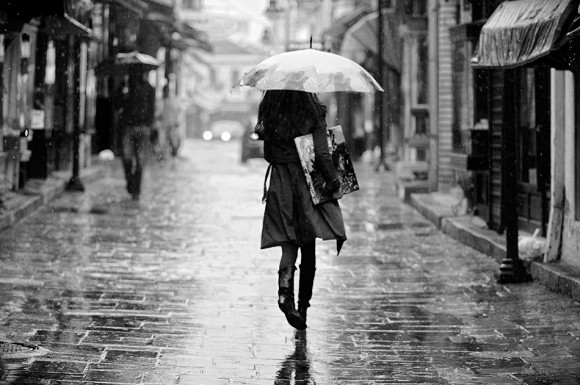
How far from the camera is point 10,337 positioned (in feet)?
26.0

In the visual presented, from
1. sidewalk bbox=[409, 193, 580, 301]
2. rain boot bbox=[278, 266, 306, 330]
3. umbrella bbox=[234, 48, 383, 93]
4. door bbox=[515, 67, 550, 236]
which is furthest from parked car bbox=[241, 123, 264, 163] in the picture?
rain boot bbox=[278, 266, 306, 330]

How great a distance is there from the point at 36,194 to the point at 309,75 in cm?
1078

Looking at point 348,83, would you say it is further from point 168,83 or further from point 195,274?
point 168,83

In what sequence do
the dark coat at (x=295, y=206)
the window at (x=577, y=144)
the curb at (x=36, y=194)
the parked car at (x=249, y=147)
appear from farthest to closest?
the parked car at (x=249, y=147) → the curb at (x=36, y=194) → the window at (x=577, y=144) → the dark coat at (x=295, y=206)

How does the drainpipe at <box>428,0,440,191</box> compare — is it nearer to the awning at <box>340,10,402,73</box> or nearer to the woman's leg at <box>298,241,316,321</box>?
the awning at <box>340,10,402,73</box>

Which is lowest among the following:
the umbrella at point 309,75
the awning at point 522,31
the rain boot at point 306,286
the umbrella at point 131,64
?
the rain boot at point 306,286

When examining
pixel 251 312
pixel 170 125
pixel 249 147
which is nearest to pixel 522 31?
pixel 251 312

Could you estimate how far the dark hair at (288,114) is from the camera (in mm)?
8492

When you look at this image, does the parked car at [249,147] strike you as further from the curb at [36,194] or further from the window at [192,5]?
the window at [192,5]

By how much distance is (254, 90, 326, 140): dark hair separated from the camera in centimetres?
849

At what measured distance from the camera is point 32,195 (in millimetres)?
18094

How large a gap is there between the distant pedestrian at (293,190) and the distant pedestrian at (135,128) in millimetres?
11386

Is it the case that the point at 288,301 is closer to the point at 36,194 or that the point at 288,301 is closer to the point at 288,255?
the point at 288,255

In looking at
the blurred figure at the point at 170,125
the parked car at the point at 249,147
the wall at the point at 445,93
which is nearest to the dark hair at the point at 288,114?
the wall at the point at 445,93
